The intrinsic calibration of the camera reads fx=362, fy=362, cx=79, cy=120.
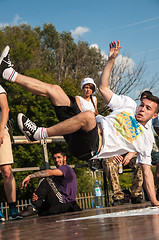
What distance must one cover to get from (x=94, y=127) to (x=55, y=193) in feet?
3.65

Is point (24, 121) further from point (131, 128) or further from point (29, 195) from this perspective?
point (29, 195)

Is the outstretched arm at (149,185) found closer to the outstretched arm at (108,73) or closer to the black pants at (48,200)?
the outstretched arm at (108,73)

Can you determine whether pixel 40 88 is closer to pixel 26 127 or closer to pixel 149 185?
pixel 26 127

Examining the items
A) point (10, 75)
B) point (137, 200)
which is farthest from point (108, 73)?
point (137, 200)

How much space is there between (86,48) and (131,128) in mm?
27742

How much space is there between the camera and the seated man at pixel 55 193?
4.32 m

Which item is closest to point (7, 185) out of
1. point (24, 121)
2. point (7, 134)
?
point (7, 134)

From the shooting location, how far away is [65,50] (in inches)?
1198

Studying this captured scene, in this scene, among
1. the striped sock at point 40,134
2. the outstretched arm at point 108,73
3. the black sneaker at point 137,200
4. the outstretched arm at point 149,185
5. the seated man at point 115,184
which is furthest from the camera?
the black sneaker at point 137,200

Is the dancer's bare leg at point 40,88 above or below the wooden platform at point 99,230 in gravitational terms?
above

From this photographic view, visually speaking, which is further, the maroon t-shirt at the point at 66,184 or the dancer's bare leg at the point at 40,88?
the maroon t-shirt at the point at 66,184

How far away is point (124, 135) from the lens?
153 inches

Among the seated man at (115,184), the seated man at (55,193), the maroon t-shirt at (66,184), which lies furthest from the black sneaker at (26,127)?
the seated man at (115,184)

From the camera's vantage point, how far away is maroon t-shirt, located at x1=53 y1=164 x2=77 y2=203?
4535 mm
